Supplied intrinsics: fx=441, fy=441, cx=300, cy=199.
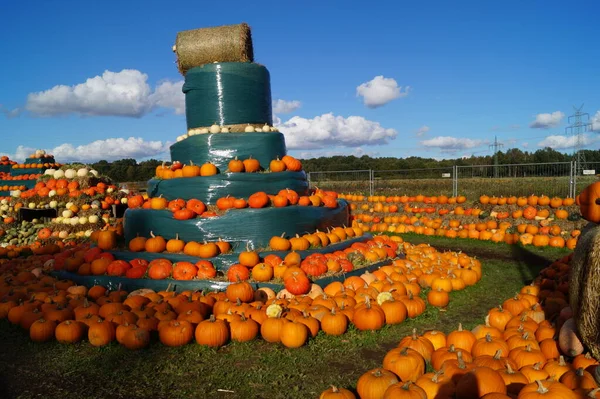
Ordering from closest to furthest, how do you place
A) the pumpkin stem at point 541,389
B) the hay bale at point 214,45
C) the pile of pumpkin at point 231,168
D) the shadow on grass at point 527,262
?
the pumpkin stem at point 541,389, the pile of pumpkin at point 231,168, the shadow on grass at point 527,262, the hay bale at point 214,45

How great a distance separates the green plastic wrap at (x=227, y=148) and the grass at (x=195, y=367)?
428 cm

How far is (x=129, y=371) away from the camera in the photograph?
14.1 ft

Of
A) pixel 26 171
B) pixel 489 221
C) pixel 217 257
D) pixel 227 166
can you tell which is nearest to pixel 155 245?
pixel 217 257

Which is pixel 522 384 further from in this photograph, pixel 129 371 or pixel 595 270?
pixel 129 371

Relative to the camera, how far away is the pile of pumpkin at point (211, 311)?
16.2ft

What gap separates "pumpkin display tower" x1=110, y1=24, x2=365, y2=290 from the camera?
733cm

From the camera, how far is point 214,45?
8906 millimetres

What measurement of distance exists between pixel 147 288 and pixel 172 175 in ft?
8.51

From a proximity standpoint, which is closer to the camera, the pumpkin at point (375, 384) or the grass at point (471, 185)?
the pumpkin at point (375, 384)

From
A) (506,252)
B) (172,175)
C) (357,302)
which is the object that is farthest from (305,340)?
(506,252)

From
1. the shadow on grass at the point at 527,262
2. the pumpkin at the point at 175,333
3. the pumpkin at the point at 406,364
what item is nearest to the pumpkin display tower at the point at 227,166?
the pumpkin at the point at 175,333

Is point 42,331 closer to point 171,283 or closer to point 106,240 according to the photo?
point 171,283

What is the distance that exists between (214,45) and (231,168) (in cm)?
271

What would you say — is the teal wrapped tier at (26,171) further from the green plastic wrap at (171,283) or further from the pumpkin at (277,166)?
the pumpkin at (277,166)
